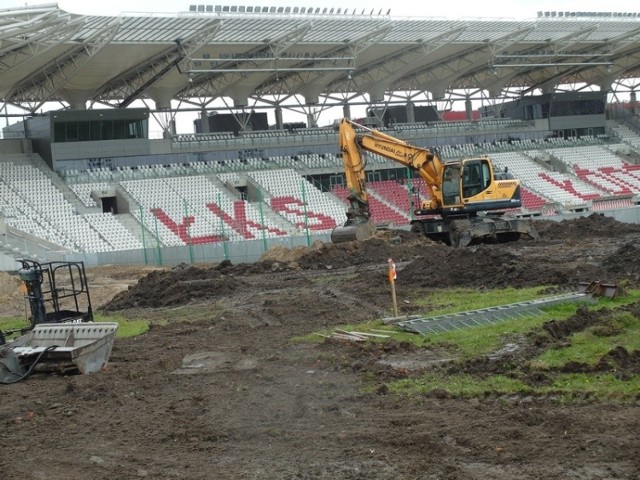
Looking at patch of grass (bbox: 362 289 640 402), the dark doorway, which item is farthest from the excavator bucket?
the dark doorway

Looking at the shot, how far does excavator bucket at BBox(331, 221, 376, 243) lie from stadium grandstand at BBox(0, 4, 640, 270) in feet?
21.4

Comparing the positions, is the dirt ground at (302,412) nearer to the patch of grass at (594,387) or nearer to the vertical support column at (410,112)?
the patch of grass at (594,387)

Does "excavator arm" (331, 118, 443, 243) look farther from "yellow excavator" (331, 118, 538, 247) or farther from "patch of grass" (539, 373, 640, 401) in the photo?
"patch of grass" (539, 373, 640, 401)

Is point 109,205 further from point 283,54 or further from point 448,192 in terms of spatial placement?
point 448,192

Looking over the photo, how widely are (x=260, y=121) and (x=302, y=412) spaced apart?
5405 cm

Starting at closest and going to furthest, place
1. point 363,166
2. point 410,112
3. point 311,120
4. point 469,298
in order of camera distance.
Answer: point 469,298, point 363,166, point 311,120, point 410,112

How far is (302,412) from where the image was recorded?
9680 mm

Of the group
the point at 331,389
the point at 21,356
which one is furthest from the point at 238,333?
the point at 331,389

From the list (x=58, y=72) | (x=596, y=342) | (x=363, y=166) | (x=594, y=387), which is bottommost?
(x=596, y=342)

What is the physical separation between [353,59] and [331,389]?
45793mm

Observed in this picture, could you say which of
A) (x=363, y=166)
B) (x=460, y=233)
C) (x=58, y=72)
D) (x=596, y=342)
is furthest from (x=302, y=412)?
(x=58, y=72)

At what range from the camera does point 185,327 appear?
58.2 ft

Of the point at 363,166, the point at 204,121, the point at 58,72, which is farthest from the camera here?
the point at 204,121

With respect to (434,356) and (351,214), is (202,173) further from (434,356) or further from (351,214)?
(434,356)
